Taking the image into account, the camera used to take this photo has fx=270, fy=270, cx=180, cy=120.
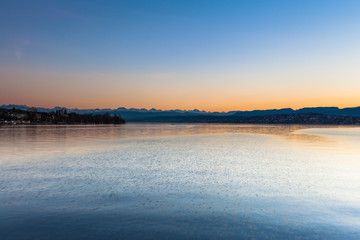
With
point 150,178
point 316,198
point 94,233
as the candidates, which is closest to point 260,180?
point 316,198

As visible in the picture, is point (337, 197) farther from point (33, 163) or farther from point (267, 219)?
point (33, 163)

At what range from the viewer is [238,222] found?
9.03 meters

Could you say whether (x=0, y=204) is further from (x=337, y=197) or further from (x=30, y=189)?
(x=337, y=197)

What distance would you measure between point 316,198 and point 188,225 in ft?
22.4

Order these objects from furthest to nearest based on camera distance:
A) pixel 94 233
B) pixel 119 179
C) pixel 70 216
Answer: pixel 119 179, pixel 70 216, pixel 94 233

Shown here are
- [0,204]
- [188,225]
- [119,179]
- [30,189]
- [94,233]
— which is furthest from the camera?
[119,179]

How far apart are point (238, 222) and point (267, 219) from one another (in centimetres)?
111

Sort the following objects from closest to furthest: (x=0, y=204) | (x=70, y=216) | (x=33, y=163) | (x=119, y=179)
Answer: (x=70, y=216) → (x=0, y=204) → (x=119, y=179) → (x=33, y=163)

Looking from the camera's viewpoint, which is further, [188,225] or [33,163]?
[33,163]

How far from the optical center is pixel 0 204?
10.6 meters

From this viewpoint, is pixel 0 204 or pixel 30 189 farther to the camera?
pixel 30 189

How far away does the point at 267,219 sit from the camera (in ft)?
30.6

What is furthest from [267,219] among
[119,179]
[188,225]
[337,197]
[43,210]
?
[119,179]

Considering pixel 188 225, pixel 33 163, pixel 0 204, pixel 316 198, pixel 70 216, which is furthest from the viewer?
pixel 33 163
